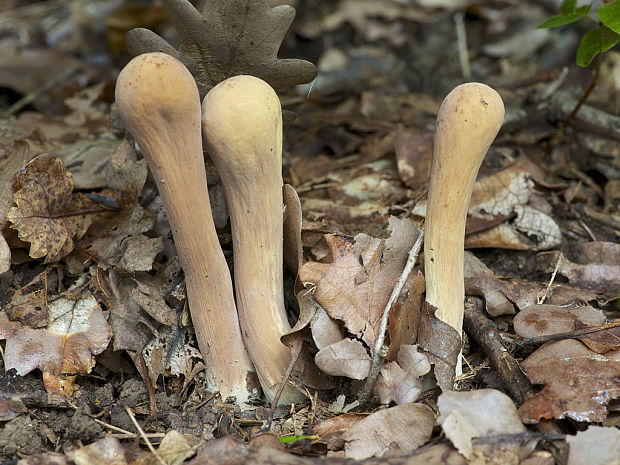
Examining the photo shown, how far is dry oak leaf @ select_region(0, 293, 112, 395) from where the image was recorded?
86.0 inches

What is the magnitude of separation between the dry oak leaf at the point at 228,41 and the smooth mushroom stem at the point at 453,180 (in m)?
0.67

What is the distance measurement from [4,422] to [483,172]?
2.56 m

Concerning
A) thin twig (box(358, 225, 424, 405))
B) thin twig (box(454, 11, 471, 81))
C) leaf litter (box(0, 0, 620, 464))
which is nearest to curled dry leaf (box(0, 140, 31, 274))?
leaf litter (box(0, 0, 620, 464))

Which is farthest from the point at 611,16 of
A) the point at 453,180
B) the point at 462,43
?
the point at 462,43

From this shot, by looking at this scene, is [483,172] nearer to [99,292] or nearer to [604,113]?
[604,113]

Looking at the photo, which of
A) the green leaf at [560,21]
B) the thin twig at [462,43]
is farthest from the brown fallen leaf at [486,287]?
the thin twig at [462,43]

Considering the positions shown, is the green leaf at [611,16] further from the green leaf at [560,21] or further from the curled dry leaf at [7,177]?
the curled dry leaf at [7,177]

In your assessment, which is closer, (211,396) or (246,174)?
(246,174)

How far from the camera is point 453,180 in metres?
2.06

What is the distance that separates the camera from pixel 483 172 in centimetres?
312

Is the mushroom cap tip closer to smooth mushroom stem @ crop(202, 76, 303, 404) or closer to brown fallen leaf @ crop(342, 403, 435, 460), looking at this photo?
smooth mushroom stem @ crop(202, 76, 303, 404)

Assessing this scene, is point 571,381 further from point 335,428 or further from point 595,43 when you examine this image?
point 595,43

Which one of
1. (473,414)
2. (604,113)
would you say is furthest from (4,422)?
(604,113)

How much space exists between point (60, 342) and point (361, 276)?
125 cm
